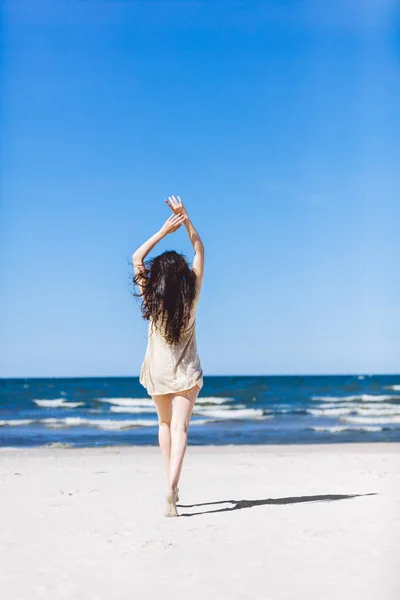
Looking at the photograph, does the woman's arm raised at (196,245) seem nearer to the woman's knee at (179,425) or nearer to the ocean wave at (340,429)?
the woman's knee at (179,425)

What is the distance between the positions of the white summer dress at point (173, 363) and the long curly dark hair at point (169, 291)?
0.06m

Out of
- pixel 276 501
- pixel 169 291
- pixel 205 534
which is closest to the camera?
pixel 205 534

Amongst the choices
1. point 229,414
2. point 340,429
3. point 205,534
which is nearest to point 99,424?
point 229,414

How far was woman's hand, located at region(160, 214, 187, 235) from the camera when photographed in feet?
17.3

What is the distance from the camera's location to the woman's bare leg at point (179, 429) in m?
5.21

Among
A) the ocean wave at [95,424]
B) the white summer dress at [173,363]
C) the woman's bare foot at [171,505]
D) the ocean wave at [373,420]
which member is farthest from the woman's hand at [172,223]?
the ocean wave at [373,420]

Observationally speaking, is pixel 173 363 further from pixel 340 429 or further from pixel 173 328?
pixel 340 429

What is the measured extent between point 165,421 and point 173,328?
2.27 ft

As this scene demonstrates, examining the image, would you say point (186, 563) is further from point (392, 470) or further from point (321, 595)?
point (392, 470)

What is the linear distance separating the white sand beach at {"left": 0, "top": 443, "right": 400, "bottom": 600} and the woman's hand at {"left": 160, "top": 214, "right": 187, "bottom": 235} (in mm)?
1993

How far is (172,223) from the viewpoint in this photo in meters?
5.27

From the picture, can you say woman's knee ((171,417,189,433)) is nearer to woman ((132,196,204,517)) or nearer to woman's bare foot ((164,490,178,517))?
woman ((132,196,204,517))

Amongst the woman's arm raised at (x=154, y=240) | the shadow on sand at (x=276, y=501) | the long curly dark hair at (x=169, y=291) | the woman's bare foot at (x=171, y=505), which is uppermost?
the woman's arm raised at (x=154, y=240)

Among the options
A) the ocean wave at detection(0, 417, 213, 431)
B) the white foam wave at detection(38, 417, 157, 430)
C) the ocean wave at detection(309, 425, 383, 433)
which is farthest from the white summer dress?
the white foam wave at detection(38, 417, 157, 430)
